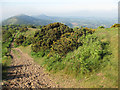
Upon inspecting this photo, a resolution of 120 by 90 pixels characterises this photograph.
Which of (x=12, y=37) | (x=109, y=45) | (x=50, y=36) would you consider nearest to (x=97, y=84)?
(x=109, y=45)

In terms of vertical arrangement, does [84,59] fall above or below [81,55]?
below

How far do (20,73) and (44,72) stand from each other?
3.38 meters

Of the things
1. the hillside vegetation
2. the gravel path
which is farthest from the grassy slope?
the gravel path

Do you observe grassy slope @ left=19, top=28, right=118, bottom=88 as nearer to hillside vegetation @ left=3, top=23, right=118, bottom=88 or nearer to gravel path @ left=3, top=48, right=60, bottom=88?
hillside vegetation @ left=3, top=23, right=118, bottom=88

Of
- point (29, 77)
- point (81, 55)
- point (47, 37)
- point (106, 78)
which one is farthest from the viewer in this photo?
point (47, 37)

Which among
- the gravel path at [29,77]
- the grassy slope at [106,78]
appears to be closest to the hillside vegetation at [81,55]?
the grassy slope at [106,78]

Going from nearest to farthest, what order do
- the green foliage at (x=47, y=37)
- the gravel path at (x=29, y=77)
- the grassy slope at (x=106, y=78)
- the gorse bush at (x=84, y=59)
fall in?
the grassy slope at (x=106, y=78), the gravel path at (x=29, y=77), the gorse bush at (x=84, y=59), the green foliage at (x=47, y=37)

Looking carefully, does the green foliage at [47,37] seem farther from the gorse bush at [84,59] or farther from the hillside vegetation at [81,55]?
the gorse bush at [84,59]

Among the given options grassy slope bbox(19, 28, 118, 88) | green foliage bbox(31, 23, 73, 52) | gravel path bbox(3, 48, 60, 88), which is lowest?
gravel path bbox(3, 48, 60, 88)

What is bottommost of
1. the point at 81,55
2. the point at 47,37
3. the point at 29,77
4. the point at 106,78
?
the point at 29,77

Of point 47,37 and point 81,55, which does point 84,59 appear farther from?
point 47,37

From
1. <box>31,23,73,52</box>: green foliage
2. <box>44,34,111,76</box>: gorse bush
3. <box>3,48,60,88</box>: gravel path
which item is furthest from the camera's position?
<box>31,23,73,52</box>: green foliage

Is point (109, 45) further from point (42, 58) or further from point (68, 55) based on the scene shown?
point (42, 58)

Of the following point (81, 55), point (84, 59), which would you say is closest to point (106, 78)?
point (84, 59)
